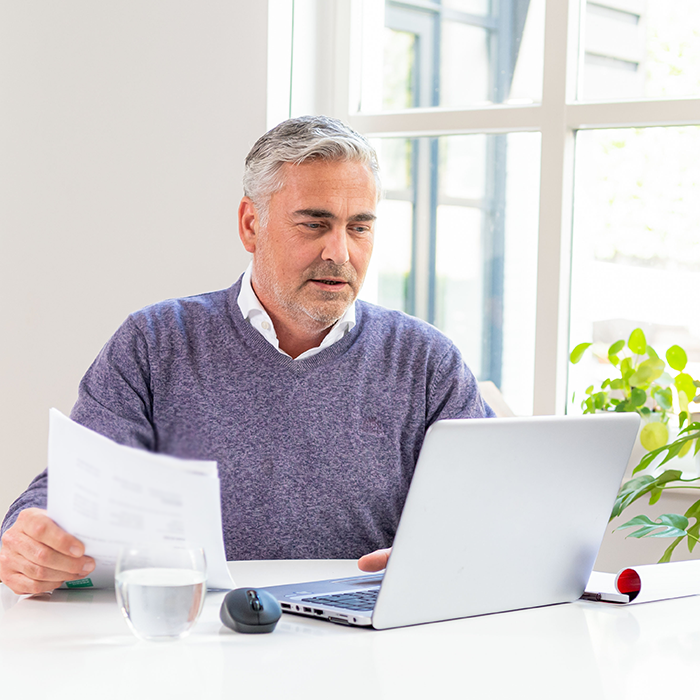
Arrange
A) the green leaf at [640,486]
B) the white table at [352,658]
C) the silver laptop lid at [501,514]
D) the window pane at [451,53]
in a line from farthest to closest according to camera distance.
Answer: the window pane at [451,53], the green leaf at [640,486], the silver laptop lid at [501,514], the white table at [352,658]

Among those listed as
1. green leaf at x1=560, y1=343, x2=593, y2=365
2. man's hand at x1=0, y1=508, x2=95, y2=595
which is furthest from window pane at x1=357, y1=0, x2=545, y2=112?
man's hand at x1=0, y1=508, x2=95, y2=595

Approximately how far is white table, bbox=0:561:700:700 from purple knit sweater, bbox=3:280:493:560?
0.51 meters

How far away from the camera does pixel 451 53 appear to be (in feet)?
9.19

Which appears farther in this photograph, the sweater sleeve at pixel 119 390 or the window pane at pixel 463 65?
the window pane at pixel 463 65

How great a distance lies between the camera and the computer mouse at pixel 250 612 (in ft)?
3.31

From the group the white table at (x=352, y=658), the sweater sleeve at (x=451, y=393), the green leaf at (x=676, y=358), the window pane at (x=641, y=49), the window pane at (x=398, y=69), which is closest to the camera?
the white table at (x=352, y=658)

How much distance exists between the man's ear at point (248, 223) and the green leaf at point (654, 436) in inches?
41.8

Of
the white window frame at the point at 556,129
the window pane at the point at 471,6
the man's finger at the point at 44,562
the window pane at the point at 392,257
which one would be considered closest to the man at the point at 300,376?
the man's finger at the point at 44,562

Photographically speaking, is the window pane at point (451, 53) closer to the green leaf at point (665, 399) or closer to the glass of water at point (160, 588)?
the green leaf at point (665, 399)

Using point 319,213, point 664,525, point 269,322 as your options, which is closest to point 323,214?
point 319,213

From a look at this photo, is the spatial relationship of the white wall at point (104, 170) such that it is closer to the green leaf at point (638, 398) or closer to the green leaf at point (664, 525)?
the green leaf at point (638, 398)

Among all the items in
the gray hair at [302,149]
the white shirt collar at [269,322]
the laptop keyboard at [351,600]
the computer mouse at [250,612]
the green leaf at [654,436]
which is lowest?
the green leaf at [654,436]

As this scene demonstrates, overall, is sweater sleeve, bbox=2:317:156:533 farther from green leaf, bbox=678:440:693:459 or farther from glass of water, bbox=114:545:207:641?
green leaf, bbox=678:440:693:459

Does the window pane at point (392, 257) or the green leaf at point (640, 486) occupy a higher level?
the window pane at point (392, 257)
